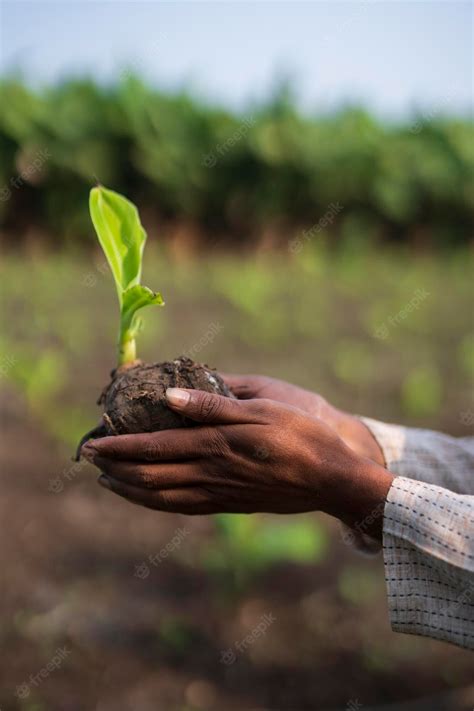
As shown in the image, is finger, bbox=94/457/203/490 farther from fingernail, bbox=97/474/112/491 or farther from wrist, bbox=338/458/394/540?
wrist, bbox=338/458/394/540

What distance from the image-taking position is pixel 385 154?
483 inches

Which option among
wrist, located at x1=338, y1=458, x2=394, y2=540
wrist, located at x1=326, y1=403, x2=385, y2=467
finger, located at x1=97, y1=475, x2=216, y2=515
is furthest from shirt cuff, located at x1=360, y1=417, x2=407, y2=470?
finger, located at x1=97, y1=475, x2=216, y2=515

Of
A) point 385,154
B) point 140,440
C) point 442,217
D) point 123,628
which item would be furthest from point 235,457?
point 442,217

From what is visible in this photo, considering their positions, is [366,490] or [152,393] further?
[152,393]

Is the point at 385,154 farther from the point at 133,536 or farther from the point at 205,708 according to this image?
the point at 205,708

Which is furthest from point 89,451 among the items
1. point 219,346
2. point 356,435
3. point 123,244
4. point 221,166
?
point 221,166

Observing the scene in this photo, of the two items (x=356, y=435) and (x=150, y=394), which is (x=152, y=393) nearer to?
(x=150, y=394)

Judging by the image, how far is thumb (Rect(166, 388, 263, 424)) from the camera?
4.71 ft

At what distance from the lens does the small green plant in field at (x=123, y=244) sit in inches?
69.7

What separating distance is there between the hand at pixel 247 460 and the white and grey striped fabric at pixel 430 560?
0.19 feet

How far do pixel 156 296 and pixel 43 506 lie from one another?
2223mm

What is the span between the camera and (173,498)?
5.03 feet

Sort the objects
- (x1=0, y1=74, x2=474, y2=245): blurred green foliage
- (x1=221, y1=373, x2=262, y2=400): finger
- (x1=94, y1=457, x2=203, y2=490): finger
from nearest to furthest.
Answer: (x1=94, y1=457, x2=203, y2=490): finger → (x1=221, y1=373, x2=262, y2=400): finger → (x1=0, y1=74, x2=474, y2=245): blurred green foliage

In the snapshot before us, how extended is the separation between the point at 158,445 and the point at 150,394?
0.15 m
